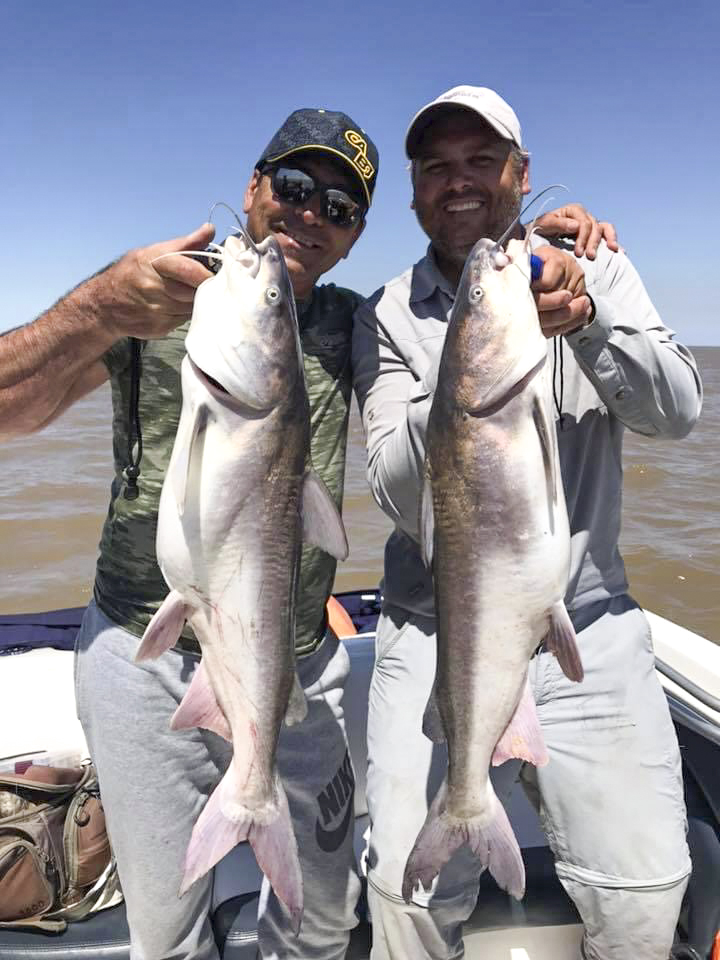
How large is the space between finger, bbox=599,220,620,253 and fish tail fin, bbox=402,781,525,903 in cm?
216

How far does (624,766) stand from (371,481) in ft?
5.10

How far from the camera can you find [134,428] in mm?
2906

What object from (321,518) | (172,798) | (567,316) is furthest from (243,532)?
(172,798)

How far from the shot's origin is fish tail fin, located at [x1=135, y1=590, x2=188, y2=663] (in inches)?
85.5

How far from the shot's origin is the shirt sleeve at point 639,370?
2.57m

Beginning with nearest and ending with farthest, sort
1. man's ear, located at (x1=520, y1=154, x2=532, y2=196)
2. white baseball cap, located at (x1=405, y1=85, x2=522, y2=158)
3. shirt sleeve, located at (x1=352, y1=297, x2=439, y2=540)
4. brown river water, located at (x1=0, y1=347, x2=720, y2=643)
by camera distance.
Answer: shirt sleeve, located at (x1=352, y1=297, x2=439, y2=540) → white baseball cap, located at (x1=405, y1=85, x2=522, y2=158) → man's ear, located at (x1=520, y1=154, x2=532, y2=196) → brown river water, located at (x1=0, y1=347, x2=720, y2=643)

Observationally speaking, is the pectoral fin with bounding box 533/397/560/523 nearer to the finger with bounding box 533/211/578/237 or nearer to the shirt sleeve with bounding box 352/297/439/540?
the shirt sleeve with bounding box 352/297/439/540

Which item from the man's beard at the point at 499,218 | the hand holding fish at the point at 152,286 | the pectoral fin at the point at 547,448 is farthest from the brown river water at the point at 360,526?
the hand holding fish at the point at 152,286

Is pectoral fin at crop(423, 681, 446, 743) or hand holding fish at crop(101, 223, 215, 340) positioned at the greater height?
hand holding fish at crop(101, 223, 215, 340)

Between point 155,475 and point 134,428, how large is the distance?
0.66 feet

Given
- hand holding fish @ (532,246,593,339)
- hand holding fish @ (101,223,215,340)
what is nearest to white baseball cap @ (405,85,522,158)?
hand holding fish @ (532,246,593,339)

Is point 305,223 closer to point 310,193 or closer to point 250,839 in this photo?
point 310,193

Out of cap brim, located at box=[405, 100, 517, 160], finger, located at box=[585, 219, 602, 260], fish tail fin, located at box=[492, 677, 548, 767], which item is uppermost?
cap brim, located at box=[405, 100, 517, 160]

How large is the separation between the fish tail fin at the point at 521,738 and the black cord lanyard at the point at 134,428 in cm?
162
